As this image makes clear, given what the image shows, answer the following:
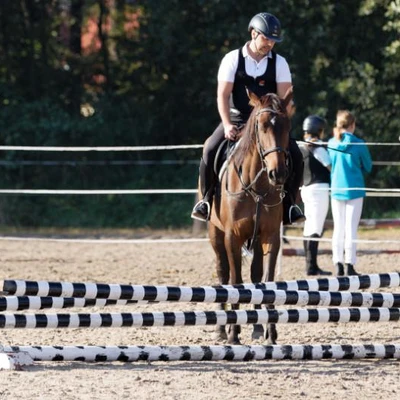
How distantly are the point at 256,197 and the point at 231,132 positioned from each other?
1.87 feet

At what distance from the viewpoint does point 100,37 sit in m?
24.5

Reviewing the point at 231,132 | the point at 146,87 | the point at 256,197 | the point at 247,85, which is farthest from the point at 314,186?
the point at 146,87

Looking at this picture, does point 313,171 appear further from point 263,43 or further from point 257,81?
point 263,43

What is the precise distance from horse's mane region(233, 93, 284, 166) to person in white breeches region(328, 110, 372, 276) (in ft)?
13.1

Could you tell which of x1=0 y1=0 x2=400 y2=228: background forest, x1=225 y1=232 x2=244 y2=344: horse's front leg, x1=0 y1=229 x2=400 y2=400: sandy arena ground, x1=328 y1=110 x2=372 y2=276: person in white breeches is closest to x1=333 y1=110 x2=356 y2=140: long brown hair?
x1=328 y1=110 x2=372 y2=276: person in white breeches

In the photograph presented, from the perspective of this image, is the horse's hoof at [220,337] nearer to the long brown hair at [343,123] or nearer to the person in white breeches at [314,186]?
the person in white breeches at [314,186]

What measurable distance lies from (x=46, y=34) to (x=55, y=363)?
56.1 ft

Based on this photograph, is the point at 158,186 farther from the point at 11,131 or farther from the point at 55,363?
the point at 55,363

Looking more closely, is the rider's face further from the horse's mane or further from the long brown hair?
the long brown hair

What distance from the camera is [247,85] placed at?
9.32 m

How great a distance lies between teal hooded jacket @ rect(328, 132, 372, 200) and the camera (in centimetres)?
1303

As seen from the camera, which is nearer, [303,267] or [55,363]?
[55,363]

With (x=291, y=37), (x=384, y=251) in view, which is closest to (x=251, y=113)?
(x=384, y=251)

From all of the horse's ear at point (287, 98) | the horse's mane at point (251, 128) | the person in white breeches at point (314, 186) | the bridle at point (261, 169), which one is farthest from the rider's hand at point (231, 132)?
the person in white breeches at point (314, 186)
